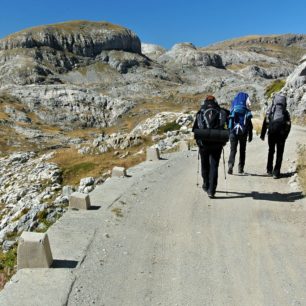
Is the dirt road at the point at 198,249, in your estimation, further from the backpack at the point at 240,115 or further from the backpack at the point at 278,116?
the backpack at the point at 240,115

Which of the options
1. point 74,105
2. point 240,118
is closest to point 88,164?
point 240,118

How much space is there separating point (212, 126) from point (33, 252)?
5942mm

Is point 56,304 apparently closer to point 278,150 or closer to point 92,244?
point 92,244

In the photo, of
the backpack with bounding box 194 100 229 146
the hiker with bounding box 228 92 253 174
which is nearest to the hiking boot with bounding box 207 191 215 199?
the backpack with bounding box 194 100 229 146

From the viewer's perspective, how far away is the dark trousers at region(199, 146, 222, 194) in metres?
11.5

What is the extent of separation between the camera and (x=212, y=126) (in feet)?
37.3

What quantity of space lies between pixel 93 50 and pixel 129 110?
9305cm

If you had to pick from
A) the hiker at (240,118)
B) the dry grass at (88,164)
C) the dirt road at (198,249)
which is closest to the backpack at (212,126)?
the dirt road at (198,249)

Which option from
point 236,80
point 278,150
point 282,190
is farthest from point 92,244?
point 236,80

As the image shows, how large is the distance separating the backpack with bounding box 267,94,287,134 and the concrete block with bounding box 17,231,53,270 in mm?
8751

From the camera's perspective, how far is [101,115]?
112m

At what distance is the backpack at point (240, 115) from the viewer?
1390cm

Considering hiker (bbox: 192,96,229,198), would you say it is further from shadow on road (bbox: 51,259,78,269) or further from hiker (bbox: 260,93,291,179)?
shadow on road (bbox: 51,259,78,269)

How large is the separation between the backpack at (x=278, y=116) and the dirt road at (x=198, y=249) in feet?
5.86
